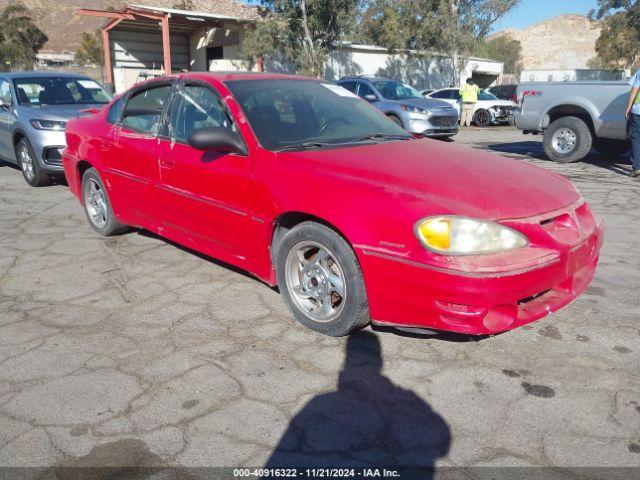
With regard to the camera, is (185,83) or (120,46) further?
(120,46)

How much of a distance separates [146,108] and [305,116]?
145 centimetres

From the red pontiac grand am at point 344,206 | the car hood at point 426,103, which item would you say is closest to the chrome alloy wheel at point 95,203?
the red pontiac grand am at point 344,206

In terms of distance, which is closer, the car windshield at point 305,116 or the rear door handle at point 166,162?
the car windshield at point 305,116

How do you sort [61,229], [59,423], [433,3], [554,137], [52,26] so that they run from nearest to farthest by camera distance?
[59,423], [61,229], [554,137], [433,3], [52,26]

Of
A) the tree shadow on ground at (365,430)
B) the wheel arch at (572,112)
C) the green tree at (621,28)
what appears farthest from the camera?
the green tree at (621,28)

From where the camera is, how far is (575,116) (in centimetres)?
984

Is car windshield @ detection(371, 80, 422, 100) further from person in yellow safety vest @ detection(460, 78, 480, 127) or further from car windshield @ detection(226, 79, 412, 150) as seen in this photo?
car windshield @ detection(226, 79, 412, 150)

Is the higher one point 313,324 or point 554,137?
point 554,137

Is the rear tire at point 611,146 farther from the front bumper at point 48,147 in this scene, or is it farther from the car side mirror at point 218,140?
the front bumper at point 48,147

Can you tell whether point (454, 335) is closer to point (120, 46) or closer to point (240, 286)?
point (240, 286)

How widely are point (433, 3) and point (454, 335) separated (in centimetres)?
2737

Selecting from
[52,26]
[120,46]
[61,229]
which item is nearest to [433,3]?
[120,46]

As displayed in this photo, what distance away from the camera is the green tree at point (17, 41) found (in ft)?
142

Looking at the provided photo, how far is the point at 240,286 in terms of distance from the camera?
13.7 feet
